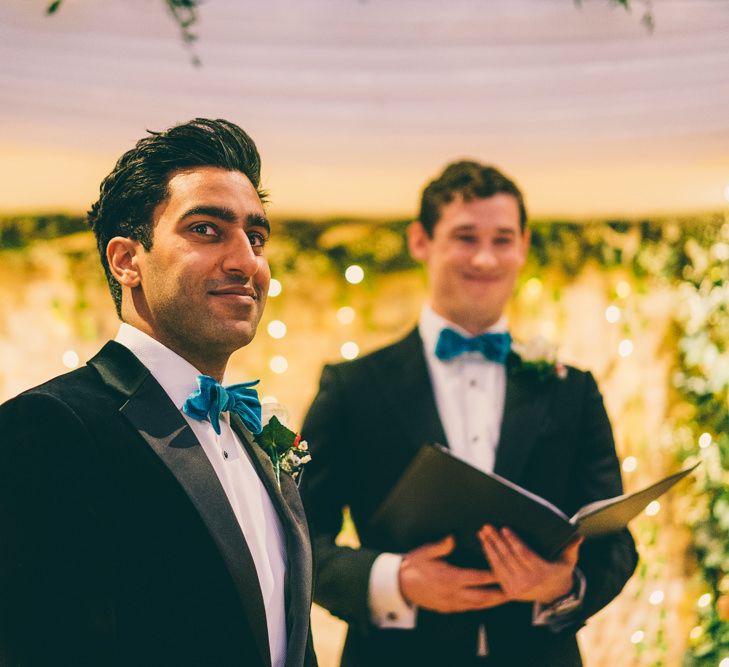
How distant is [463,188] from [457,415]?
63 centimetres

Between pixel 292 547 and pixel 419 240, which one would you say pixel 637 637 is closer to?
pixel 419 240

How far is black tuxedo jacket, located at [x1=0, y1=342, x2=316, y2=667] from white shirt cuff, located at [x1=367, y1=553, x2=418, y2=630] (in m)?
0.88

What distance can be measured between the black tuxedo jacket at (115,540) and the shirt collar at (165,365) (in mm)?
36

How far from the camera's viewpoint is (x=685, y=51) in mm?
2826

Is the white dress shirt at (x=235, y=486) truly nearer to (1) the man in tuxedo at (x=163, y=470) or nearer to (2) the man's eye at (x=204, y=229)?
(1) the man in tuxedo at (x=163, y=470)

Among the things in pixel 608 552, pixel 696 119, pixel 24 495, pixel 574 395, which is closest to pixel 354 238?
pixel 696 119

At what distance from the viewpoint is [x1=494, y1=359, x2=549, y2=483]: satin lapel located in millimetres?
2223

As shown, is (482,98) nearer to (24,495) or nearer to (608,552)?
(608,552)

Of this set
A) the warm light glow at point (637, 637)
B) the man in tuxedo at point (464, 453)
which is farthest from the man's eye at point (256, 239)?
the warm light glow at point (637, 637)

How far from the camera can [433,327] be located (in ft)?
8.15

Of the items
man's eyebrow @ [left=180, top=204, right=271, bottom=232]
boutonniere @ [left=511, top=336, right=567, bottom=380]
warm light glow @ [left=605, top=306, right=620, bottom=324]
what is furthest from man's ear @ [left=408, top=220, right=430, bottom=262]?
warm light glow @ [left=605, top=306, right=620, bottom=324]

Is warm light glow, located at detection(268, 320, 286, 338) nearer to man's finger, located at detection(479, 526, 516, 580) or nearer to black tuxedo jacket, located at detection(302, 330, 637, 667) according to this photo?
black tuxedo jacket, located at detection(302, 330, 637, 667)

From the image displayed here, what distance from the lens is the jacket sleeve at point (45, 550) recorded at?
1109 millimetres

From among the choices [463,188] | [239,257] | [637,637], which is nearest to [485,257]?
[463,188]
